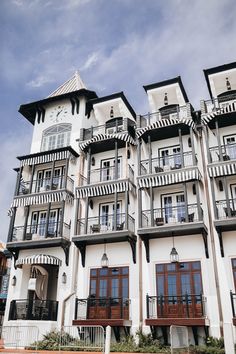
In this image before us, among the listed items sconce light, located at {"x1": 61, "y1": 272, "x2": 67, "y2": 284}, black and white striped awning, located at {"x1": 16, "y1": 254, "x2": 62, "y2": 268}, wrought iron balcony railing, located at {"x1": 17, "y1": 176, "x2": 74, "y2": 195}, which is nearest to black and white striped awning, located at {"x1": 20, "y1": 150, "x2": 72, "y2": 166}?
wrought iron balcony railing, located at {"x1": 17, "y1": 176, "x2": 74, "y2": 195}

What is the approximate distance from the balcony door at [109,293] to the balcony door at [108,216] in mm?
2509

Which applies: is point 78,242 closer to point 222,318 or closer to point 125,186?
point 125,186

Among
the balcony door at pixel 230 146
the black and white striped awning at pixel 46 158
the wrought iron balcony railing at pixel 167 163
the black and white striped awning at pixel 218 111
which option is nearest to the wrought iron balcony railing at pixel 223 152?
the balcony door at pixel 230 146

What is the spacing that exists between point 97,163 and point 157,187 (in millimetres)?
4866

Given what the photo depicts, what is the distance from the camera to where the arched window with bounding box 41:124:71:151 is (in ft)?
81.9

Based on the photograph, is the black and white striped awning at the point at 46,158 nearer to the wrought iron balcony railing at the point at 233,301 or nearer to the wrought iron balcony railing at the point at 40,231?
the wrought iron balcony railing at the point at 40,231

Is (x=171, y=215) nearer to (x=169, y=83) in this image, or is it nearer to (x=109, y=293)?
(x=109, y=293)

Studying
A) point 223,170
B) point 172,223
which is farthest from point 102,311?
point 223,170

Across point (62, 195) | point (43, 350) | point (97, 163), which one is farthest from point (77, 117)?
point (43, 350)

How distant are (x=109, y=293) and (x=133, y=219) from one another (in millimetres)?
4339

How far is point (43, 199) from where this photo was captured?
72.5 ft

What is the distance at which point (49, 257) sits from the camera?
20.2 metres

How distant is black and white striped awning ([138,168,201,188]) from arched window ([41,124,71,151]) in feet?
24.4

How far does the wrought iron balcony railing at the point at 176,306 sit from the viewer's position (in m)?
16.5
